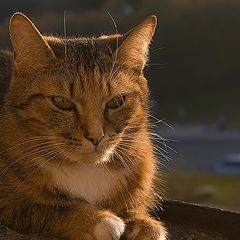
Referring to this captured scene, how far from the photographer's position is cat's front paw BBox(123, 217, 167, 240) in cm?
155

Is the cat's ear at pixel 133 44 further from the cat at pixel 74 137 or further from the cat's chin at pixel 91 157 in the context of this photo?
the cat's chin at pixel 91 157

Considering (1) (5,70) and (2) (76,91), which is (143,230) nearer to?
(2) (76,91)

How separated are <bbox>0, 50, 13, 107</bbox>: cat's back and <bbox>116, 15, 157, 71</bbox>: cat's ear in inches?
14.2

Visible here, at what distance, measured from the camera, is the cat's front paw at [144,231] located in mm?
1551

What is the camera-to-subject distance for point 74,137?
5.12ft

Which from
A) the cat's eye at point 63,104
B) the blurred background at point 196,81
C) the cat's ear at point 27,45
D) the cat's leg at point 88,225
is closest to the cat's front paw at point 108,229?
the cat's leg at point 88,225

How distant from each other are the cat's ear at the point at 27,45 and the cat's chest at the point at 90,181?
0.27 m

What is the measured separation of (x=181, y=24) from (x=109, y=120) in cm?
701

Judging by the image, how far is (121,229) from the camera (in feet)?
4.95

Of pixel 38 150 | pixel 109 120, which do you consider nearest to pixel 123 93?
pixel 109 120

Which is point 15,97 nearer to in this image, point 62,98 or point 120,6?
point 62,98

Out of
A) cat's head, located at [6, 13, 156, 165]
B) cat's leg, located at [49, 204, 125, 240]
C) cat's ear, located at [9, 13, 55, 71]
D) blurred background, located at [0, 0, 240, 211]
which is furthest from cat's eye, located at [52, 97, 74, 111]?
blurred background, located at [0, 0, 240, 211]

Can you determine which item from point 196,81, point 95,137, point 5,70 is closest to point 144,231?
point 95,137

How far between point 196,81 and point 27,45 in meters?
7.99
